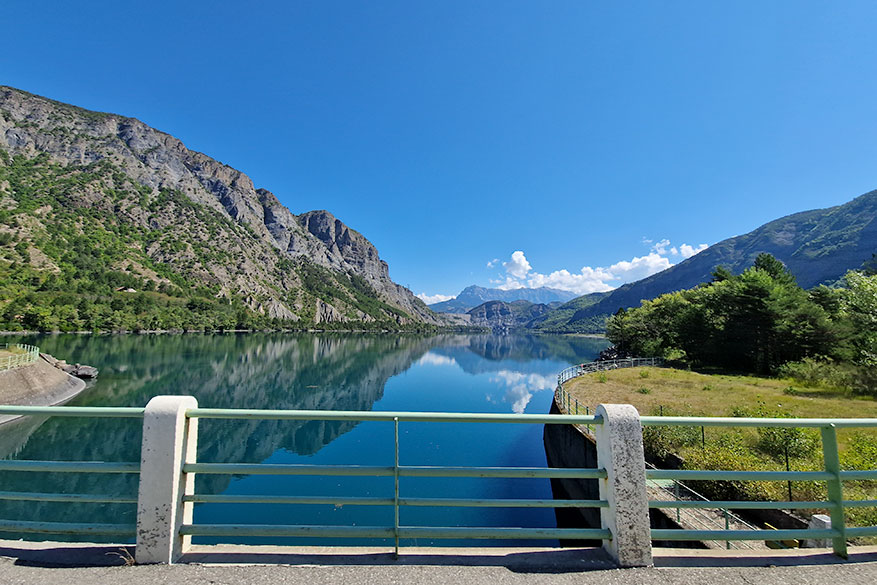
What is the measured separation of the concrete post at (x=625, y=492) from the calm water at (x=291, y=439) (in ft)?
30.5

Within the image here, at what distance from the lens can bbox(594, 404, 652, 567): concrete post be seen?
308cm

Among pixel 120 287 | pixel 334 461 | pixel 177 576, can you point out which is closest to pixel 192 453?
pixel 177 576

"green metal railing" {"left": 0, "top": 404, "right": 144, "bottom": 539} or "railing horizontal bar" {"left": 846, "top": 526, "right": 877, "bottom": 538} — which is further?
"railing horizontal bar" {"left": 846, "top": 526, "right": 877, "bottom": 538}

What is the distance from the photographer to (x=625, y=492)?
3131mm

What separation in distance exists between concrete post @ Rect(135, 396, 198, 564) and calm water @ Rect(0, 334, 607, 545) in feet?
21.2

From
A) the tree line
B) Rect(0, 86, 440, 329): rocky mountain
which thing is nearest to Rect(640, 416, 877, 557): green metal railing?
the tree line

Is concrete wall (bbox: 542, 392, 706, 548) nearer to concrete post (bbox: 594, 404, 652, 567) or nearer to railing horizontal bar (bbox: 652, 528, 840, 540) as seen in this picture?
railing horizontal bar (bbox: 652, 528, 840, 540)

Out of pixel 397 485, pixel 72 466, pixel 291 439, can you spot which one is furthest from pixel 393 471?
pixel 291 439

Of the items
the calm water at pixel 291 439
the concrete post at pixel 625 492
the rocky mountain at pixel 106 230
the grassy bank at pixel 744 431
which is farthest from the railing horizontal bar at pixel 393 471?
the rocky mountain at pixel 106 230

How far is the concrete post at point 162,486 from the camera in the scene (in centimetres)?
301

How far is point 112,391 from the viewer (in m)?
35.6

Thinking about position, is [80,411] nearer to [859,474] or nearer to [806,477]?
[806,477]

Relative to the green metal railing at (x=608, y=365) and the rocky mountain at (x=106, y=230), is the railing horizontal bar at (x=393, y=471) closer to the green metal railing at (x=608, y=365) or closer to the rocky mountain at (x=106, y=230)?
the green metal railing at (x=608, y=365)

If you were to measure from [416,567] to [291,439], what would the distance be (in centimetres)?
2957
